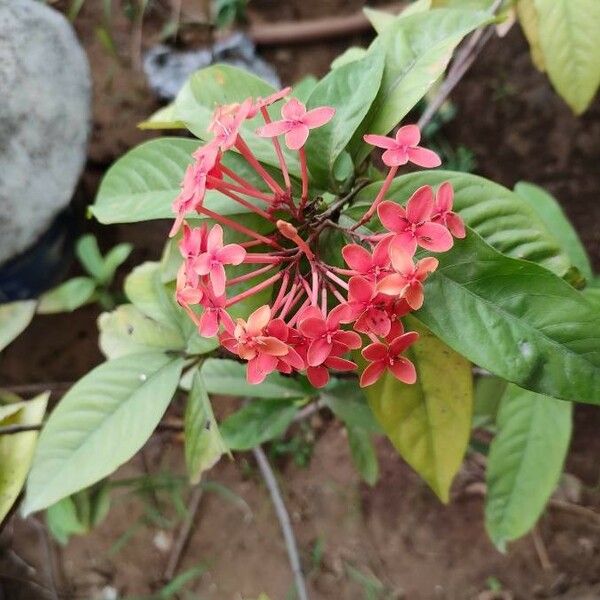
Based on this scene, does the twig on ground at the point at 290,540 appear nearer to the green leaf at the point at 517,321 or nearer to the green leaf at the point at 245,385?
the green leaf at the point at 245,385

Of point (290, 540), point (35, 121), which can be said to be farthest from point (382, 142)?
point (35, 121)

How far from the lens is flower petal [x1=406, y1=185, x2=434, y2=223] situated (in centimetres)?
68

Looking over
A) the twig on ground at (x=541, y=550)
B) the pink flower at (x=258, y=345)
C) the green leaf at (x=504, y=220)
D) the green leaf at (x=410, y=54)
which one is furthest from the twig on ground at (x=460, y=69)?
the twig on ground at (x=541, y=550)

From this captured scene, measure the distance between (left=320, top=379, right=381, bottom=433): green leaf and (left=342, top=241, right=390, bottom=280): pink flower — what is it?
2.09ft

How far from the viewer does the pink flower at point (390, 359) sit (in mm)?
713

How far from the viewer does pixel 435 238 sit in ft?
2.21

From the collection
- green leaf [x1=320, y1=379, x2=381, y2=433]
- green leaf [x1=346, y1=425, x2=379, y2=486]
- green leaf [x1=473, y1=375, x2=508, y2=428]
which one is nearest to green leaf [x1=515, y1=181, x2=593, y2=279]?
green leaf [x1=473, y1=375, x2=508, y2=428]

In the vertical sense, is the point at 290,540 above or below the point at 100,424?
below

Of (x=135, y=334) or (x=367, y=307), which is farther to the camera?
(x=135, y=334)

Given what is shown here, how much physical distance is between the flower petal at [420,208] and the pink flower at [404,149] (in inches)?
2.1

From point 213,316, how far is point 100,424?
0.34 metres

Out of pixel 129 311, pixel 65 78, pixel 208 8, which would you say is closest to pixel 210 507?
pixel 129 311

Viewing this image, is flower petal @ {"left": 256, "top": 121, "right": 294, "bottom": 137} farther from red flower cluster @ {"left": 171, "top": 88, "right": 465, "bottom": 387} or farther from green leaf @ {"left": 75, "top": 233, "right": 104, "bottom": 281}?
green leaf @ {"left": 75, "top": 233, "right": 104, "bottom": 281}

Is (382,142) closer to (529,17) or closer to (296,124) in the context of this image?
(296,124)
